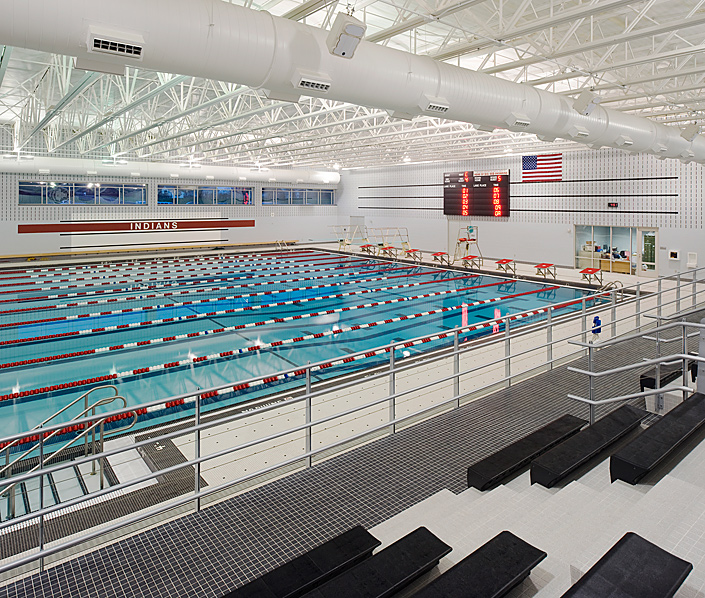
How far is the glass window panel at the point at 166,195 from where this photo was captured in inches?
1053

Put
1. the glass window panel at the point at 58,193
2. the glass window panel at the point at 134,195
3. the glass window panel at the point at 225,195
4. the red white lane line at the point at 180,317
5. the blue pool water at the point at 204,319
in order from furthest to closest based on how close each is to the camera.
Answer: the glass window panel at the point at 225,195, the glass window panel at the point at 134,195, the glass window panel at the point at 58,193, the red white lane line at the point at 180,317, the blue pool water at the point at 204,319

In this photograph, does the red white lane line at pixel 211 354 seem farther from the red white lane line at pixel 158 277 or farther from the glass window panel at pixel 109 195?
the glass window panel at pixel 109 195

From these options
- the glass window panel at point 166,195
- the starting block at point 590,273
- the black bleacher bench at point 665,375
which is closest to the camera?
the black bleacher bench at point 665,375

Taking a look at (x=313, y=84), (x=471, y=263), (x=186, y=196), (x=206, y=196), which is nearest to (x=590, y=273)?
(x=471, y=263)

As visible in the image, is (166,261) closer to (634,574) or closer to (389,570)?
(389,570)

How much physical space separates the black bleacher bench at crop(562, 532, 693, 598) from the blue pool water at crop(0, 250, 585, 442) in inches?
251

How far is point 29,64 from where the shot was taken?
12.2 meters

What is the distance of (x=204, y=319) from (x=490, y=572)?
1120 cm

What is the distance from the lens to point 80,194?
2436 cm

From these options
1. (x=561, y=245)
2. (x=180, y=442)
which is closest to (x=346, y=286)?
(x=561, y=245)

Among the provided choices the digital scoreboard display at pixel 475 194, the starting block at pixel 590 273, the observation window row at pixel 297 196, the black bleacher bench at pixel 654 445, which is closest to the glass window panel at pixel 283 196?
the observation window row at pixel 297 196

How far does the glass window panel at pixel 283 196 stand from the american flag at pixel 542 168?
14714mm

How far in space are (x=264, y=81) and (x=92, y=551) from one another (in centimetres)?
426

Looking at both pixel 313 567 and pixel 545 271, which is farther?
pixel 545 271
